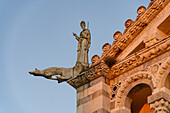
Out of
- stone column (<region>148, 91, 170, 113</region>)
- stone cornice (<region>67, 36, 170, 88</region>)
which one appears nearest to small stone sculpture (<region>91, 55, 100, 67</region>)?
stone cornice (<region>67, 36, 170, 88</region>)

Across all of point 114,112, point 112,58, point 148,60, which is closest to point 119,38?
point 112,58

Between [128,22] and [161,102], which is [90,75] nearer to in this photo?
[128,22]

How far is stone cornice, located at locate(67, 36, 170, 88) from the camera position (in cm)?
1703

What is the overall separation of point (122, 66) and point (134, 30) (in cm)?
162

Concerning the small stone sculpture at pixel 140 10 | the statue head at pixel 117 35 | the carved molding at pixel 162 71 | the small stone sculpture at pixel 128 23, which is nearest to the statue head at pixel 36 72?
the statue head at pixel 117 35

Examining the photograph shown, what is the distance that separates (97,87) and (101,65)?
2.87 ft

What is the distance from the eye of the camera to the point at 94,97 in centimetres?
1786

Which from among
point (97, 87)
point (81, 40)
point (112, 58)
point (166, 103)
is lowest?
point (166, 103)

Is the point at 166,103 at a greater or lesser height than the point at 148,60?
lesser

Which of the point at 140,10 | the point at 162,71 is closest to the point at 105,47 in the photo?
the point at 140,10

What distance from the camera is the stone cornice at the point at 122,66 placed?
17.0 metres

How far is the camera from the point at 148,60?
17281mm

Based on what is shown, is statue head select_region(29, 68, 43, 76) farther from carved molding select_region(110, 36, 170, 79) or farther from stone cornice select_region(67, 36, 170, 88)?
carved molding select_region(110, 36, 170, 79)

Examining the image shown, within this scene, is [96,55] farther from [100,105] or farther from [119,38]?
[100,105]
